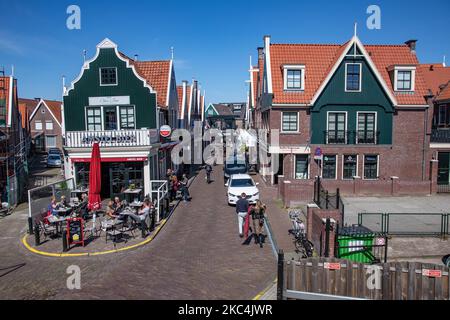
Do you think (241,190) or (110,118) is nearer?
(241,190)

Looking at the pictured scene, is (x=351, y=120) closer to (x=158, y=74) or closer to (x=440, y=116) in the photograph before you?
(x=440, y=116)

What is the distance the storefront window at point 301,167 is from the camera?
26859mm

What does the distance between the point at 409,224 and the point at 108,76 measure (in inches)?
735

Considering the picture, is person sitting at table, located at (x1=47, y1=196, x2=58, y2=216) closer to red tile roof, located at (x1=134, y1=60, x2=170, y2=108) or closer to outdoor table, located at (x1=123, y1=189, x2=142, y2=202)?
outdoor table, located at (x1=123, y1=189, x2=142, y2=202)

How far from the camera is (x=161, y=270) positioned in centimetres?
1193

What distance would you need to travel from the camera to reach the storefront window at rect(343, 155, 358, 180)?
87.1 ft

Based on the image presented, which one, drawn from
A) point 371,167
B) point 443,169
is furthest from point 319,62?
point 443,169

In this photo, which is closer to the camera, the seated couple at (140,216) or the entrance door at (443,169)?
the seated couple at (140,216)

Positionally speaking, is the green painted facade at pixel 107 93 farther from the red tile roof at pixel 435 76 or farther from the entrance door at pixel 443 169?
the red tile roof at pixel 435 76

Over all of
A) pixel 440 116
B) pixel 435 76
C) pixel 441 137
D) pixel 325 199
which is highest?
pixel 435 76

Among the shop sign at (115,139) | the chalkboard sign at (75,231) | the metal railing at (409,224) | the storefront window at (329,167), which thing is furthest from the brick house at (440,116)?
the chalkboard sign at (75,231)

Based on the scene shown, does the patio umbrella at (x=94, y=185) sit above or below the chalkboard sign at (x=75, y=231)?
above

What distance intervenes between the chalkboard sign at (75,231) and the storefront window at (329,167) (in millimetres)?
17859

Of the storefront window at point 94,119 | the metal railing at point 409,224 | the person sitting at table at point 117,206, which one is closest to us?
the metal railing at point 409,224
